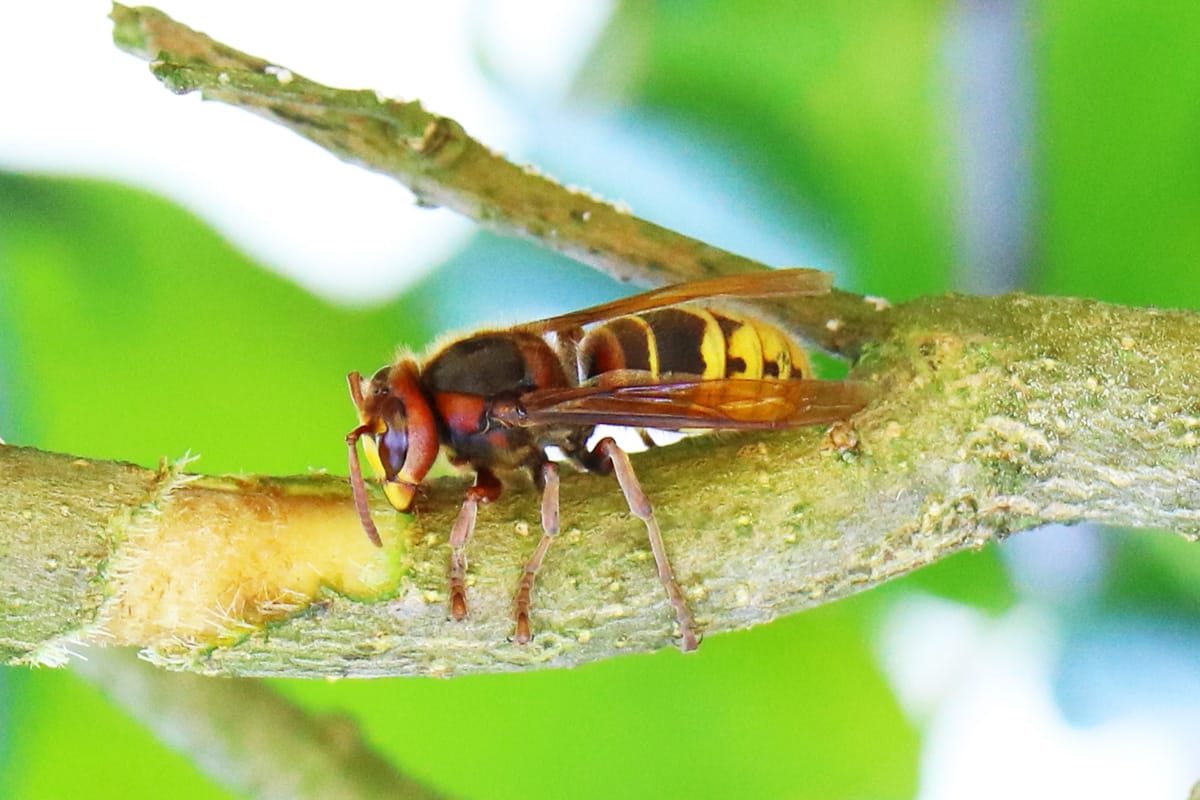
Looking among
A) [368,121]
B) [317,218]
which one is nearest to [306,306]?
[317,218]

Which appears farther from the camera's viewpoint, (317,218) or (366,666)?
(317,218)

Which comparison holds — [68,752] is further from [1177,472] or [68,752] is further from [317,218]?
[1177,472]

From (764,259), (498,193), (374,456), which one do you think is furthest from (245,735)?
(764,259)

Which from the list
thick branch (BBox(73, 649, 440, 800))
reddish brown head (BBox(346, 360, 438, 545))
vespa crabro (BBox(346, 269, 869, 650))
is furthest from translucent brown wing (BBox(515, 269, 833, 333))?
thick branch (BBox(73, 649, 440, 800))

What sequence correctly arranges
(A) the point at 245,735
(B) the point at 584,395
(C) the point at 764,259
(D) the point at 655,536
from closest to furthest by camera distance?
(D) the point at 655,536 → (B) the point at 584,395 → (A) the point at 245,735 → (C) the point at 764,259

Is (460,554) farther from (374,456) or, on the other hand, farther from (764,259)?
(764,259)
